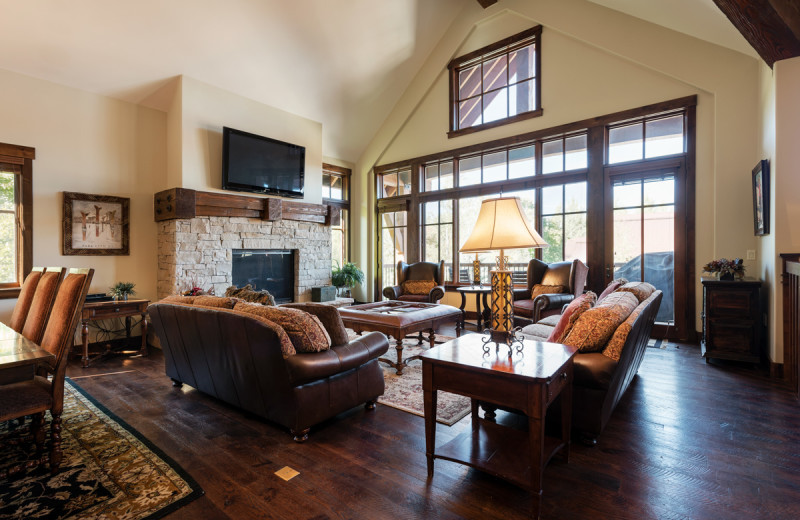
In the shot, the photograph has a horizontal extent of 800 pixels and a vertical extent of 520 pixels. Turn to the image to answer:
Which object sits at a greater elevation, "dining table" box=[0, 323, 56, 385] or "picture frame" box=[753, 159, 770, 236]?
"picture frame" box=[753, 159, 770, 236]

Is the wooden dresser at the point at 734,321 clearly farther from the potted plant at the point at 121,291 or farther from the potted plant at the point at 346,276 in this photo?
the potted plant at the point at 121,291

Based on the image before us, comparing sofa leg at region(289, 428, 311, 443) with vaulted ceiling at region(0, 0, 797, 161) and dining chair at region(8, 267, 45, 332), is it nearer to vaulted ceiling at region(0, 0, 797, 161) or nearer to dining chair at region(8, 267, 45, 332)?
dining chair at region(8, 267, 45, 332)

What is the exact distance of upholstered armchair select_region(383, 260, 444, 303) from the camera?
6.25 m

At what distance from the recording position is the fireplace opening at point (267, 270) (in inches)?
226

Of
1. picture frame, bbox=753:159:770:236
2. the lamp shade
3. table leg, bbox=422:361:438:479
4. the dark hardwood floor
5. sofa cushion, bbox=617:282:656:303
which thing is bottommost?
the dark hardwood floor

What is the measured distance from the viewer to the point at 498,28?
20.7 feet

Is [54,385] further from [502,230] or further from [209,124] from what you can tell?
[209,124]

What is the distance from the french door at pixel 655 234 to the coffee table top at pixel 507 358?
12.4 feet

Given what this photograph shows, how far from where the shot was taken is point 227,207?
5.43m

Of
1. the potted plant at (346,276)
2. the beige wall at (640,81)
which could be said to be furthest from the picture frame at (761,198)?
the potted plant at (346,276)

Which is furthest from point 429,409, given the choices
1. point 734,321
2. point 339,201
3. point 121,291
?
point 339,201

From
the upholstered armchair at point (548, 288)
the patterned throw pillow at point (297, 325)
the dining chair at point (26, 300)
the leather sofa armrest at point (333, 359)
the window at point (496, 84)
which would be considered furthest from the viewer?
the window at point (496, 84)

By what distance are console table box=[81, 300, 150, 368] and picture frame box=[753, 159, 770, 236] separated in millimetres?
6885

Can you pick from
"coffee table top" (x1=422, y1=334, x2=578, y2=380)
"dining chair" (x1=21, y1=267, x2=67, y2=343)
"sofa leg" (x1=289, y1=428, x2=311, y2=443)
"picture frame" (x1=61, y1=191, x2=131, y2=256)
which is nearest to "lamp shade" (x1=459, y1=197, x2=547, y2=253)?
"coffee table top" (x1=422, y1=334, x2=578, y2=380)
